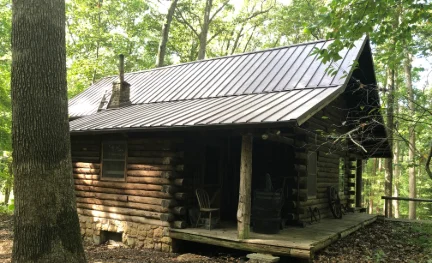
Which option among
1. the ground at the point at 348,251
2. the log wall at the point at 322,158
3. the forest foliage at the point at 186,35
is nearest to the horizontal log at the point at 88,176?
the ground at the point at 348,251

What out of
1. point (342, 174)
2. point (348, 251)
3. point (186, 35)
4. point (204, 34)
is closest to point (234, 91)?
point (348, 251)

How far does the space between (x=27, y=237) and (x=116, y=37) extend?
21.7 metres

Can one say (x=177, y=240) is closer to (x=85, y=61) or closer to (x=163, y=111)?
(x=163, y=111)

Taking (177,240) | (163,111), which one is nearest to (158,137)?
(163,111)

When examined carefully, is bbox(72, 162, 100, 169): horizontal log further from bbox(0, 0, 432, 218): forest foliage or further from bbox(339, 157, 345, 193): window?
bbox(0, 0, 432, 218): forest foliage

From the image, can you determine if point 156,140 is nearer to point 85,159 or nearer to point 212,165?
point 212,165

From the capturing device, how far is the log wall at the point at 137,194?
29.1 feet

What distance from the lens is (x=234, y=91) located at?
420 inches

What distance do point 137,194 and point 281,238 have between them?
392cm

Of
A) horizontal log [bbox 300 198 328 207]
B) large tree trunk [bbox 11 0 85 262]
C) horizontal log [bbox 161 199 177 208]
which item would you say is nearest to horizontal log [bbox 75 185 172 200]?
horizontal log [bbox 161 199 177 208]

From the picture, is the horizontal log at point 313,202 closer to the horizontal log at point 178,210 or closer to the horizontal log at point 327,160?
the horizontal log at point 327,160

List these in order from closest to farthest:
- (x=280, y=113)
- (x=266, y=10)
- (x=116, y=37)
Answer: (x=280, y=113) → (x=116, y=37) → (x=266, y=10)

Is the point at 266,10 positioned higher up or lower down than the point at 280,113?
higher up

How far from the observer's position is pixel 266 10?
27.6 metres
